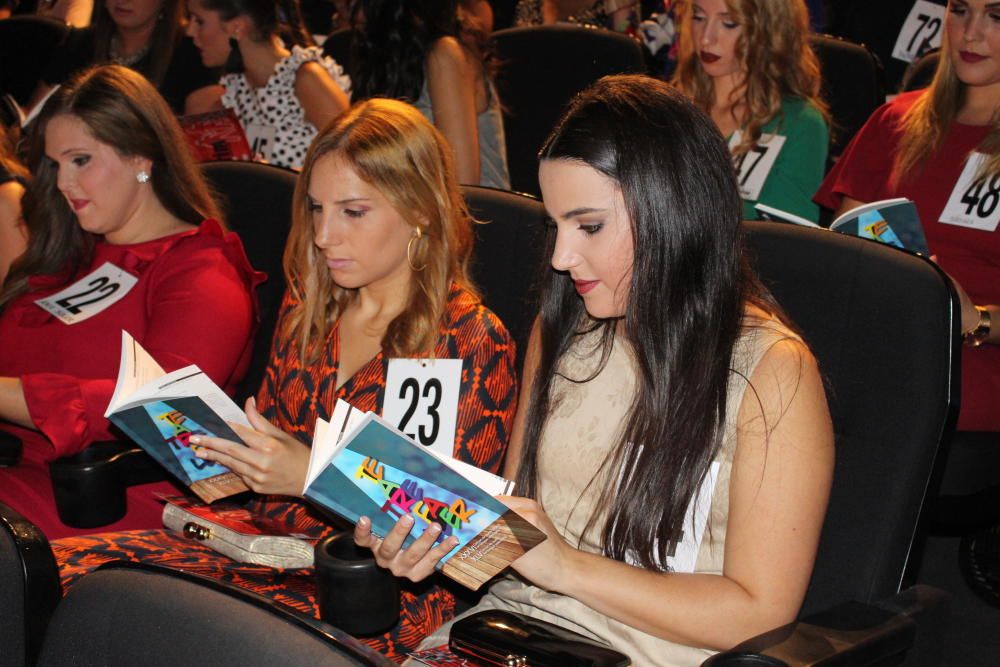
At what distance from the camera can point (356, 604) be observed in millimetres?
1700

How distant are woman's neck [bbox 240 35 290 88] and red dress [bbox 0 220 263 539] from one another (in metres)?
1.21

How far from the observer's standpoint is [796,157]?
2.99 m

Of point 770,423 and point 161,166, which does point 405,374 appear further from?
point 161,166

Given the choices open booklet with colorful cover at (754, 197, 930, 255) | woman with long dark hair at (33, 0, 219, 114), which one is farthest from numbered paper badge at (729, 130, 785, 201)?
woman with long dark hair at (33, 0, 219, 114)

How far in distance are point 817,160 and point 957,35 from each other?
0.49 metres

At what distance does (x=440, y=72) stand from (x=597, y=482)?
209 cm

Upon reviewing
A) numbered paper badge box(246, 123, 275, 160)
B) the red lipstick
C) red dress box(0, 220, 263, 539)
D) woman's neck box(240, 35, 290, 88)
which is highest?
the red lipstick

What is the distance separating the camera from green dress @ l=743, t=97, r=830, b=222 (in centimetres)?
299

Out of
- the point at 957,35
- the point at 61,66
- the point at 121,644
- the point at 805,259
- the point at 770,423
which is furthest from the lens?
the point at 61,66

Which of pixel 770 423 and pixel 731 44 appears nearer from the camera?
pixel 770 423

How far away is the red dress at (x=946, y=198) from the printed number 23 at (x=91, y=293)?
171 cm

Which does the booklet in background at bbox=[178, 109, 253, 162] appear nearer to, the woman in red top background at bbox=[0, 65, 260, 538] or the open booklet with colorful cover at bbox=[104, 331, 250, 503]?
the woman in red top background at bbox=[0, 65, 260, 538]

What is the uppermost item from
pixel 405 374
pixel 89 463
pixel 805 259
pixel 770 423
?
pixel 805 259

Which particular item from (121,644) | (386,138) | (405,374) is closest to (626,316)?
(405,374)
